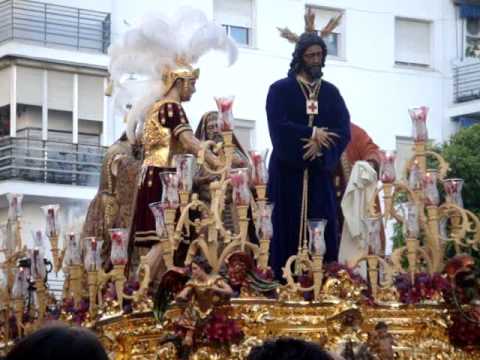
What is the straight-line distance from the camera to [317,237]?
600 inches

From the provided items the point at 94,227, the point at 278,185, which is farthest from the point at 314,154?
the point at 94,227

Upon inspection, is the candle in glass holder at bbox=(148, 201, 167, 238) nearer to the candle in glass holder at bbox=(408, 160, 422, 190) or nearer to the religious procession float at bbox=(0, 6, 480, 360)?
the religious procession float at bbox=(0, 6, 480, 360)

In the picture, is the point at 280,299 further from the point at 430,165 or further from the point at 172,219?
the point at 430,165

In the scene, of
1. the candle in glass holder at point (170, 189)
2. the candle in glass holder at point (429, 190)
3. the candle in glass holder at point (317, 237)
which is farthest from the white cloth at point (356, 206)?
the candle in glass holder at point (170, 189)

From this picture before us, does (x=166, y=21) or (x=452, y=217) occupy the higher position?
(x=166, y=21)

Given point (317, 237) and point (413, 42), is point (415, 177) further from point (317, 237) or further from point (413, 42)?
point (413, 42)

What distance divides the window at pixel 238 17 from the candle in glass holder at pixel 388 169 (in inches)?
636

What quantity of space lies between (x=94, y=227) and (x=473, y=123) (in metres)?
16.3

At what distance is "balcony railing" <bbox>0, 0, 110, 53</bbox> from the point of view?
30.2 meters

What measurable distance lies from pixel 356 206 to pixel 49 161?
1298 centimetres

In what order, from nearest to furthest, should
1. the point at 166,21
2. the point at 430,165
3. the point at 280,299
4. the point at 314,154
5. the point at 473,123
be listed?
the point at 280,299, the point at 314,154, the point at 166,21, the point at 430,165, the point at 473,123

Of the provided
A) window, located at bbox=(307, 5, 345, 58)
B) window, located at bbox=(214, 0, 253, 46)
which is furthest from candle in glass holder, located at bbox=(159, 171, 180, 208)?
window, located at bbox=(307, 5, 345, 58)

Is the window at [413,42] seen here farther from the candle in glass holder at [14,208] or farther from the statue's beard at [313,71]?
the statue's beard at [313,71]

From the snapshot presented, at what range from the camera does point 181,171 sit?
15445mm
